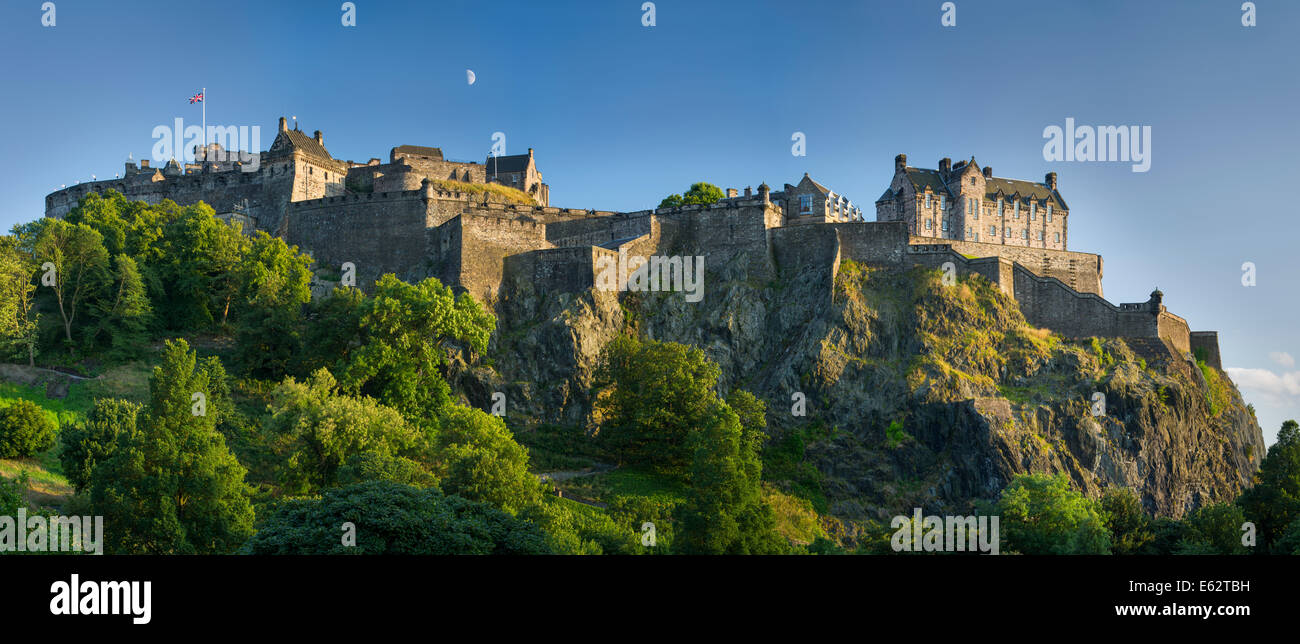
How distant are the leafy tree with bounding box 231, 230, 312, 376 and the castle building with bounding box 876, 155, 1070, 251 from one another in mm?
41789

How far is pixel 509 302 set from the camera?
58125 millimetres

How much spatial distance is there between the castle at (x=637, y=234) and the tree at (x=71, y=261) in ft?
43.5

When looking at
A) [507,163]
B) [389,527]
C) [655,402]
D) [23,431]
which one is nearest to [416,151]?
[507,163]

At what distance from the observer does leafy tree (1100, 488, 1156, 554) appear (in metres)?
36.8

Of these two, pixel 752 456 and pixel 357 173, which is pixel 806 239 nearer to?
pixel 752 456

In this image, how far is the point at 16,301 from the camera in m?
48.5

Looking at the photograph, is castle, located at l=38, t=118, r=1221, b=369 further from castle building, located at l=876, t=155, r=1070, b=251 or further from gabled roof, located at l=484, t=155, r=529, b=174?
gabled roof, located at l=484, t=155, r=529, b=174

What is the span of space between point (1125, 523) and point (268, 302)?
136 ft

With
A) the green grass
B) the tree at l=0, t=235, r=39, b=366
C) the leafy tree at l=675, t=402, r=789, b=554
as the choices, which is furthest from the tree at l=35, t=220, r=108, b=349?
the leafy tree at l=675, t=402, r=789, b=554

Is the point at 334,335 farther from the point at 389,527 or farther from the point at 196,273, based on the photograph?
the point at 389,527

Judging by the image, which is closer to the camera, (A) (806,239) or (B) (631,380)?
(B) (631,380)

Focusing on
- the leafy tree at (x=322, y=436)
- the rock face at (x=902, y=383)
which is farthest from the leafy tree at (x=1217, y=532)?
the leafy tree at (x=322, y=436)
